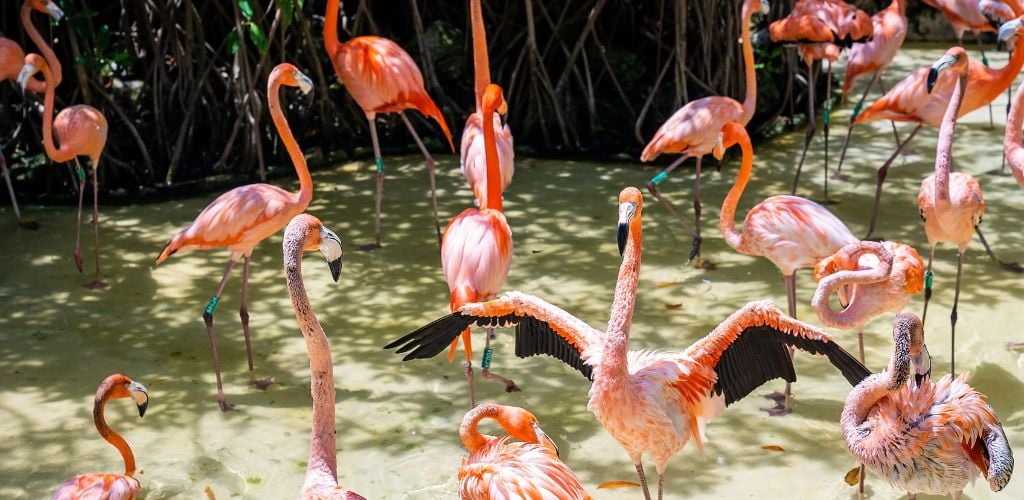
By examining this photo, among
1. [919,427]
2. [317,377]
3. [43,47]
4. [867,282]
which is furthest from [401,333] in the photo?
[43,47]

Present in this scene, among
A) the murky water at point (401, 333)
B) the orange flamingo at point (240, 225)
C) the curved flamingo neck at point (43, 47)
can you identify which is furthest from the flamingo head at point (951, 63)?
the curved flamingo neck at point (43, 47)

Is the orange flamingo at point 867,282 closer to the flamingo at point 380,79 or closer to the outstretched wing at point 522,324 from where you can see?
the outstretched wing at point 522,324

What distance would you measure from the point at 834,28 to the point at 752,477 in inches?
164

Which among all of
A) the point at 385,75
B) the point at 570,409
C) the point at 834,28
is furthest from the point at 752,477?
the point at 834,28

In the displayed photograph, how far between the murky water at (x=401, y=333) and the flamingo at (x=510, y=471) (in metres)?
0.87

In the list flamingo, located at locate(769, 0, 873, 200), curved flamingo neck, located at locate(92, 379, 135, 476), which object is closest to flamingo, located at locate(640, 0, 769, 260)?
flamingo, located at locate(769, 0, 873, 200)

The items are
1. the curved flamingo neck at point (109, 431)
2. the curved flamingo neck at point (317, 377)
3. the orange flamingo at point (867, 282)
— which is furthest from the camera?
the orange flamingo at point (867, 282)

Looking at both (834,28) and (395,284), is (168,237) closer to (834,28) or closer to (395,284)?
(395,284)

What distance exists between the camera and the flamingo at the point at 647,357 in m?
3.87

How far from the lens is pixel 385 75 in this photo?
695 centimetres

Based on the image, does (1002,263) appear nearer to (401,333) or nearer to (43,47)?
(401,333)

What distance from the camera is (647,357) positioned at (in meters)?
4.16

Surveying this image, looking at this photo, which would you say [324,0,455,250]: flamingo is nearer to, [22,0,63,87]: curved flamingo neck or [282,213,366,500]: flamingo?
[22,0,63,87]: curved flamingo neck

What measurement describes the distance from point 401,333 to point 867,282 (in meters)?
2.38
